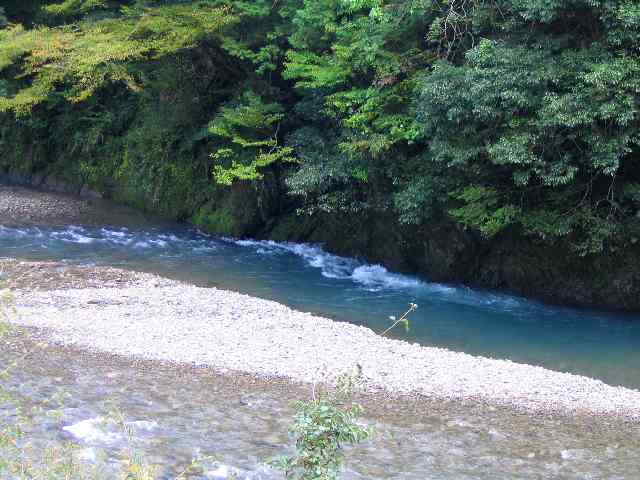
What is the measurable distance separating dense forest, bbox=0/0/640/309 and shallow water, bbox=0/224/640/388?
68 cm

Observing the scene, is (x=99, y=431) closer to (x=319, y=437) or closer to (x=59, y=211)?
(x=319, y=437)

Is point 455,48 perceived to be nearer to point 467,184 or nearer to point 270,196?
point 467,184

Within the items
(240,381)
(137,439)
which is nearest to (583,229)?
(240,381)

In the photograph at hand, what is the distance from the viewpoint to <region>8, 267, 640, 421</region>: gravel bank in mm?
Answer: 8781

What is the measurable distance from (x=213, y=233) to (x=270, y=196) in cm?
189

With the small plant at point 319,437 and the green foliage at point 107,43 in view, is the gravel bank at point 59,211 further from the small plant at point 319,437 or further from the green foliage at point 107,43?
the small plant at point 319,437

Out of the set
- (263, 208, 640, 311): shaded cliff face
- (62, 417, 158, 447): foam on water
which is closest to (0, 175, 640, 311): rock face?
(263, 208, 640, 311): shaded cliff face

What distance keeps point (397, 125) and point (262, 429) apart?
7.86 m

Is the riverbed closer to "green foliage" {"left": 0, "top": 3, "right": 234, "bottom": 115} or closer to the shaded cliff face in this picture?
the shaded cliff face

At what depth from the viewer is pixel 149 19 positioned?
17.9 meters

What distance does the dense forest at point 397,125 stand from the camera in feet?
37.8

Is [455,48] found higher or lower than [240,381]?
higher

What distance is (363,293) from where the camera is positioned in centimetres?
1405

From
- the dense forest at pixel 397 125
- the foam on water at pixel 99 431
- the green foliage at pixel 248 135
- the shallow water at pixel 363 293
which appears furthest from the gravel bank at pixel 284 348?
the green foliage at pixel 248 135
